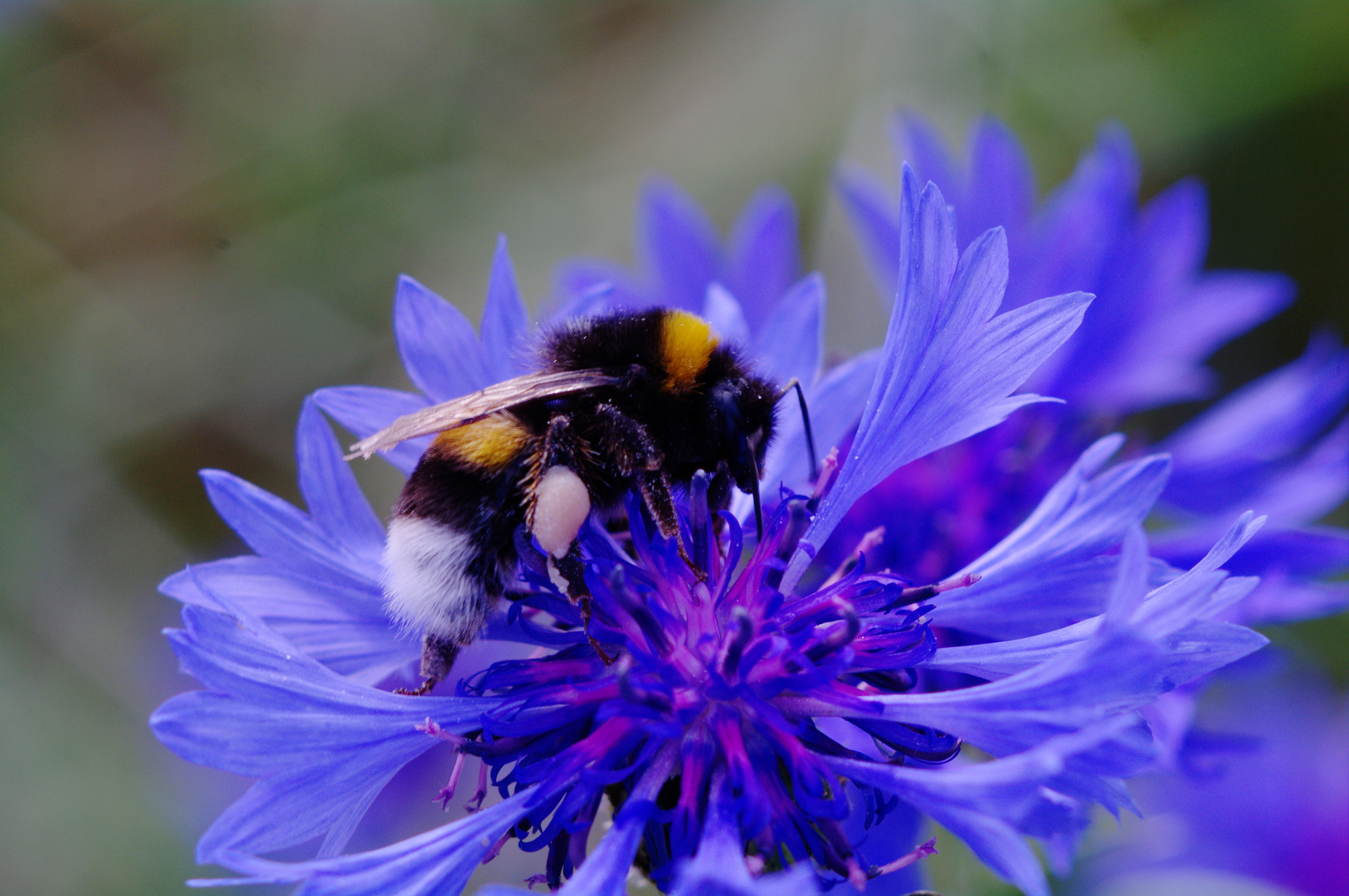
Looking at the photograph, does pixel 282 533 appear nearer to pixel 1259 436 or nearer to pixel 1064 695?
pixel 1064 695

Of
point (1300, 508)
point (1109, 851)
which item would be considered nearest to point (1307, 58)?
point (1300, 508)

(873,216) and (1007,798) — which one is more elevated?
(873,216)

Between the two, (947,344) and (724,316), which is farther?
(724,316)

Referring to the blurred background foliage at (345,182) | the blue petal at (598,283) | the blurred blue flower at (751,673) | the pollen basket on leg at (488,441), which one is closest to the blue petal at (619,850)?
the blurred blue flower at (751,673)

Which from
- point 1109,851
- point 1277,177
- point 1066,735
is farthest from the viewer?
point 1277,177

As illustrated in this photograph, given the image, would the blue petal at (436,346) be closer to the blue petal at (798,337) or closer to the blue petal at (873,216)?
the blue petal at (798,337)

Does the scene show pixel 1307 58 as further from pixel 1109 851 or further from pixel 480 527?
pixel 480 527

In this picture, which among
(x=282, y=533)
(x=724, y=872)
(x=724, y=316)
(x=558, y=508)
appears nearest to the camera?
(x=724, y=872)

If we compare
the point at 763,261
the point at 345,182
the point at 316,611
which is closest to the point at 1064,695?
the point at 316,611
